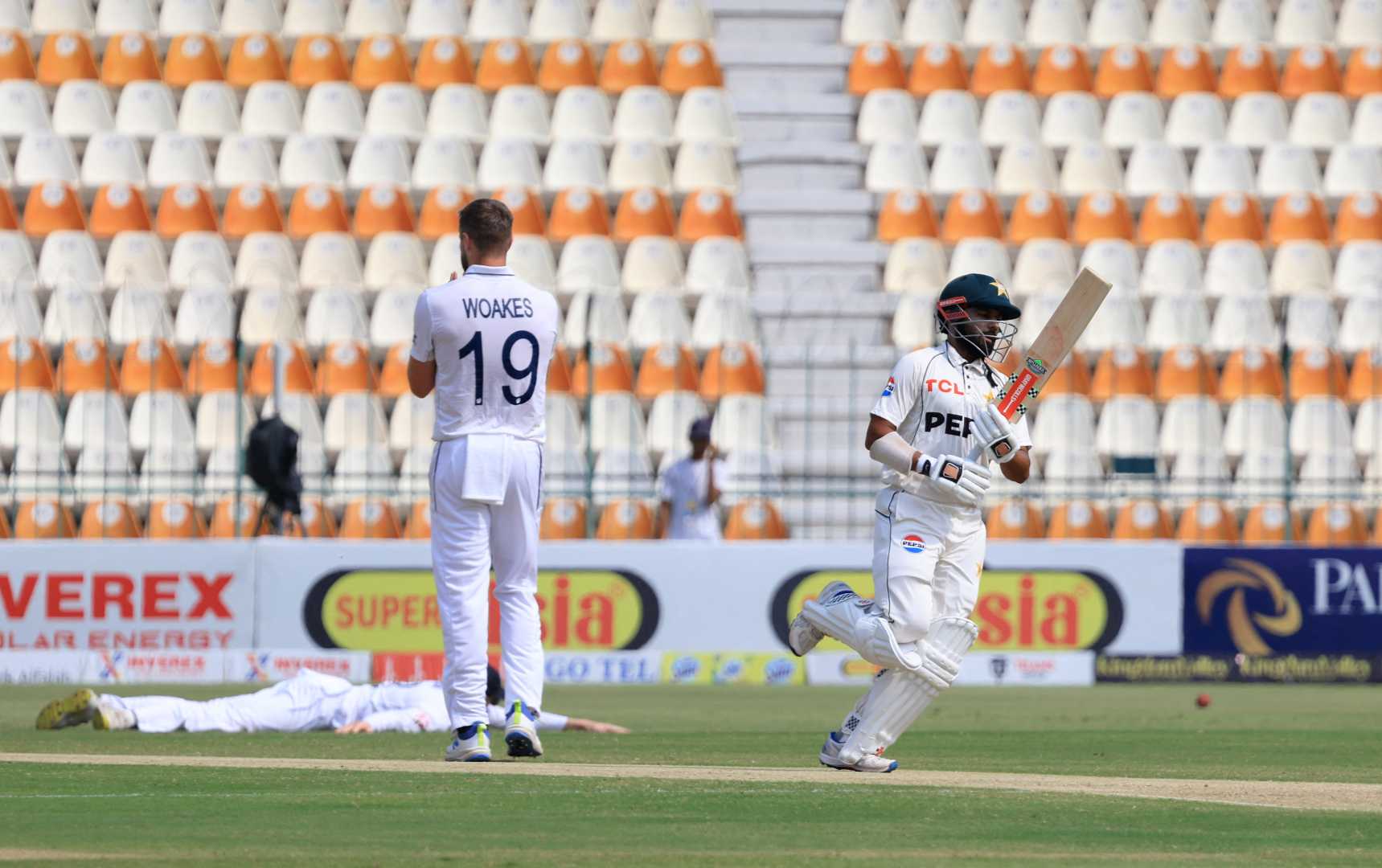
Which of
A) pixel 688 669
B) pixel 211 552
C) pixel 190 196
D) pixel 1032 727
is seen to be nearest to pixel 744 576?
pixel 688 669

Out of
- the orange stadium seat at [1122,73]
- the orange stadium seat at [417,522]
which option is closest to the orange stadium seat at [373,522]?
the orange stadium seat at [417,522]

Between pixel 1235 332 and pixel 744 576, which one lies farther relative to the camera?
pixel 1235 332

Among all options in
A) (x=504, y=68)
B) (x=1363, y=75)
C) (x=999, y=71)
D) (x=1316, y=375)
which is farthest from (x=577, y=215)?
(x=1363, y=75)

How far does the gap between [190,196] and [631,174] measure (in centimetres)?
411

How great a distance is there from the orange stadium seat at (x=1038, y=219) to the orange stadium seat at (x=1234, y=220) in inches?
55.5

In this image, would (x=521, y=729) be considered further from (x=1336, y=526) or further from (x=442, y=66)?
(x=442, y=66)

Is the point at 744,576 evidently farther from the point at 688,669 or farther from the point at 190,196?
the point at 190,196

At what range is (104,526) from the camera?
17.0 metres

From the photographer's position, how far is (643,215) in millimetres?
20250

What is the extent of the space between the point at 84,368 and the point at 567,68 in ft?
19.4

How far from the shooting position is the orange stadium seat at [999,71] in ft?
71.8

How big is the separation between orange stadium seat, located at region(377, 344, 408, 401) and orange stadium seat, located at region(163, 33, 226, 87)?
4.24 metres

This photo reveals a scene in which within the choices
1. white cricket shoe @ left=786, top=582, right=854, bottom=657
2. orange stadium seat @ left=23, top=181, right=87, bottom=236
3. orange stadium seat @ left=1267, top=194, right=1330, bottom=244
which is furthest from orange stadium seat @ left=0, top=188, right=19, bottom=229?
white cricket shoe @ left=786, top=582, right=854, bottom=657

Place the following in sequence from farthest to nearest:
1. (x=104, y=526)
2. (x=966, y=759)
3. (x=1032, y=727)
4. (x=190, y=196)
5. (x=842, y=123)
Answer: (x=842, y=123)
(x=190, y=196)
(x=104, y=526)
(x=1032, y=727)
(x=966, y=759)
